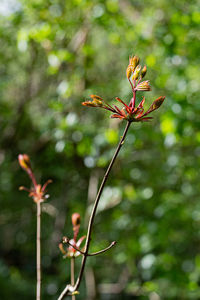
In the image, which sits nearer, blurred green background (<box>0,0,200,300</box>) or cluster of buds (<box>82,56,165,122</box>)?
cluster of buds (<box>82,56,165,122</box>)

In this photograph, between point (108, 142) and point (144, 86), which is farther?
point (108, 142)

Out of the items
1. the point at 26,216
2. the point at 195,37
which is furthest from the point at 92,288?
the point at 26,216

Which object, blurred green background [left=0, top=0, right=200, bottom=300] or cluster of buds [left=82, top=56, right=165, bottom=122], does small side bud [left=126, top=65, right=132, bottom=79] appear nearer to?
cluster of buds [left=82, top=56, right=165, bottom=122]

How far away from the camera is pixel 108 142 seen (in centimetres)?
195

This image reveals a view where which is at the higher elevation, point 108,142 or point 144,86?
point 108,142

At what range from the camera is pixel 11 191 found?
15.2 feet

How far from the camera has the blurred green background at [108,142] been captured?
1885mm

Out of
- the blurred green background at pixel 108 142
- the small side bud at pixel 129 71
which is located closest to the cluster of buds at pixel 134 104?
the small side bud at pixel 129 71

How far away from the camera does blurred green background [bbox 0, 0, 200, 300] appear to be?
1885 millimetres

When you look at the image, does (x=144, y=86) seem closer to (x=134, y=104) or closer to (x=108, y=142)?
(x=134, y=104)

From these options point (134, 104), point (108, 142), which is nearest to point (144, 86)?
point (134, 104)

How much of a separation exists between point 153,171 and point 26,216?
2388 mm

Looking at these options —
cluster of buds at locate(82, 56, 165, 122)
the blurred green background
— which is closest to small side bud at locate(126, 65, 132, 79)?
cluster of buds at locate(82, 56, 165, 122)

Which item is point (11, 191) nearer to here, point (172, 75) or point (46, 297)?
point (46, 297)
